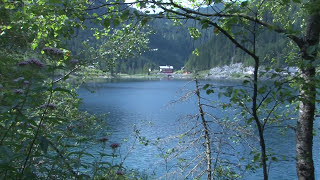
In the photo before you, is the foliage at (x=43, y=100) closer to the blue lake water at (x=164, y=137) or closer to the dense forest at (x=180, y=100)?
the dense forest at (x=180, y=100)

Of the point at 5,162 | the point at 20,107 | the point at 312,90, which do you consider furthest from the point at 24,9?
the point at 312,90

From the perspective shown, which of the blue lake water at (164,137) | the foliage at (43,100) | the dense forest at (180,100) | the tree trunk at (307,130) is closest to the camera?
the foliage at (43,100)

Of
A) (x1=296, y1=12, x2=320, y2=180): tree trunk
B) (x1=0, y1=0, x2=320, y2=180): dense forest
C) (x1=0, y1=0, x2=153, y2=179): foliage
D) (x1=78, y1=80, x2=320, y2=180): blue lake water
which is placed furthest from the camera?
(x1=78, y1=80, x2=320, y2=180): blue lake water

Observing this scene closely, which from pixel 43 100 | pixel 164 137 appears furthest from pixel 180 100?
pixel 164 137

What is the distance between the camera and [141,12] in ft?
12.0

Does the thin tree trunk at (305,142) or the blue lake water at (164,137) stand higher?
the thin tree trunk at (305,142)

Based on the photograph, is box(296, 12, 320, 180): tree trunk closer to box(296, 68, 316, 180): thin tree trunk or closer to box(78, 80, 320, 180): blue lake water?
box(296, 68, 316, 180): thin tree trunk

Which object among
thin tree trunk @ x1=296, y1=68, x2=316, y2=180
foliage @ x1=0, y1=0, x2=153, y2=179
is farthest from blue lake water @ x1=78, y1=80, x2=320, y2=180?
foliage @ x1=0, y1=0, x2=153, y2=179

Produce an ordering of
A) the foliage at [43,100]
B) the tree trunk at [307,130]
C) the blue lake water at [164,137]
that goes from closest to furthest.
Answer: the foliage at [43,100] < the tree trunk at [307,130] < the blue lake water at [164,137]

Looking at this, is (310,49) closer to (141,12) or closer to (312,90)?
(312,90)

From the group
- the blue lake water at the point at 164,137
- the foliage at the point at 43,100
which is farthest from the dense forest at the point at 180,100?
the blue lake water at the point at 164,137

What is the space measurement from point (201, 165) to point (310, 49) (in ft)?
14.9

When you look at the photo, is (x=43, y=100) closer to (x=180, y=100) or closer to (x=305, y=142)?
(x=180, y=100)

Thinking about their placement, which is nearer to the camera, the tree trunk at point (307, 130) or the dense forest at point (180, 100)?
the dense forest at point (180, 100)
